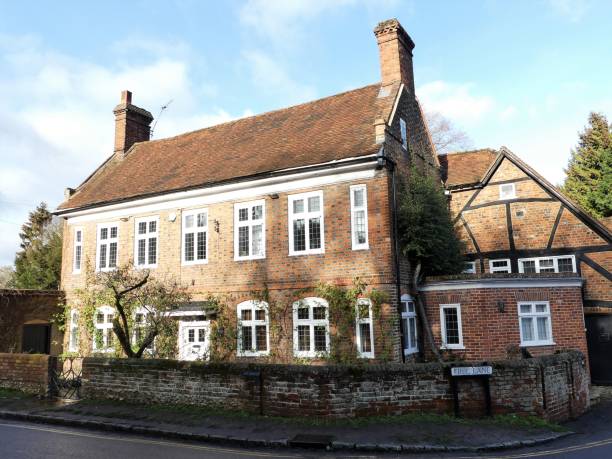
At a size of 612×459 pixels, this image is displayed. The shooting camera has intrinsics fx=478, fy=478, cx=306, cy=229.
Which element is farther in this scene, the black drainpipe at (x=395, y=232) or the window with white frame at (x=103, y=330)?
the window with white frame at (x=103, y=330)

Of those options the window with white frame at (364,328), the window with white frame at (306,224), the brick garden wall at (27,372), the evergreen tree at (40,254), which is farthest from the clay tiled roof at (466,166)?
the evergreen tree at (40,254)

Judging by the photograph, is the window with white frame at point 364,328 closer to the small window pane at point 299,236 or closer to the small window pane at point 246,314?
the small window pane at point 299,236

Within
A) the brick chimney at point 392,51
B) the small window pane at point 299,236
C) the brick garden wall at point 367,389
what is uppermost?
the brick chimney at point 392,51

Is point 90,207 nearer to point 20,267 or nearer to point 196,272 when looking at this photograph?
point 196,272

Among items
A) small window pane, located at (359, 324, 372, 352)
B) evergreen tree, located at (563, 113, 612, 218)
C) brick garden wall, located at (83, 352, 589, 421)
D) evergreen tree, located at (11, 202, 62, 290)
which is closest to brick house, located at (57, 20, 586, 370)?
small window pane, located at (359, 324, 372, 352)

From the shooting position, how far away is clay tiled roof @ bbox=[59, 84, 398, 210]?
54.3 ft

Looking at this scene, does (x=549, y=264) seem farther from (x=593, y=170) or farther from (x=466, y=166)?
(x=593, y=170)

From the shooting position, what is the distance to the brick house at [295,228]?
14.5m

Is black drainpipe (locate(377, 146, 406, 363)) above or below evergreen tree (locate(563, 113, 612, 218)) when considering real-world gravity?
below

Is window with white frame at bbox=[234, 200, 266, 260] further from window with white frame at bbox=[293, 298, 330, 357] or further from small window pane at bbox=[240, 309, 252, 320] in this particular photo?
window with white frame at bbox=[293, 298, 330, 357]

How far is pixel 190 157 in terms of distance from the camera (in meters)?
21.1

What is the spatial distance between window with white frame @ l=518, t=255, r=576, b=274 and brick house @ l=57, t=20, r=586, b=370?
9.88ft

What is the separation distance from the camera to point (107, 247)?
20.2 meters

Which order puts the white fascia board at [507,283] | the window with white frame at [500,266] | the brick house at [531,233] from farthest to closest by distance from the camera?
1. the window with white frame at [500,266]
2. the brick house at [531,233]
3. the white fascia board at [507,283]
